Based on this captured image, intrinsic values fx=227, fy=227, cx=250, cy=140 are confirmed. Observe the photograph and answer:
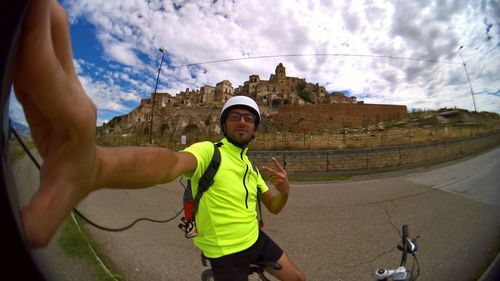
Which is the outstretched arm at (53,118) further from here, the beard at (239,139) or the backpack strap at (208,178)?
the beard at (239,139)

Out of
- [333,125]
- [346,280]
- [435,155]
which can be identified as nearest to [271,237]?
[346,280]

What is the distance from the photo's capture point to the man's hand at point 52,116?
30 cm

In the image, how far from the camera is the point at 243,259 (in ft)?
3.78

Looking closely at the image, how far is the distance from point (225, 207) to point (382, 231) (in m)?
0.93

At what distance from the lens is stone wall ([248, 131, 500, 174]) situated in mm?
1282

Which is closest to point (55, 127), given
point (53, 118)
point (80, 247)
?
point (53, 118)

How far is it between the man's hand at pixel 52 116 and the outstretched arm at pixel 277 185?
86 cm

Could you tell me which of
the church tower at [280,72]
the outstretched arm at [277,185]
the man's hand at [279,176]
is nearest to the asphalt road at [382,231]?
the outstretched arm at [277,185]

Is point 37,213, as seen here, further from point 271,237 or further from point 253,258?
point 271,237

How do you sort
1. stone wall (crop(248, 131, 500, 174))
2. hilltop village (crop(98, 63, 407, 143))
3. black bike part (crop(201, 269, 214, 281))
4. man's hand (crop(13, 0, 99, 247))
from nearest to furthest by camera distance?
man's hand (crop(13, 0, 99, 247)) < hilltop village (crop(98, 63, 407, 143)) < black bike part (crop(201, 269, 214, 281)) < stone wall (crop(248, 131, 500, 174))

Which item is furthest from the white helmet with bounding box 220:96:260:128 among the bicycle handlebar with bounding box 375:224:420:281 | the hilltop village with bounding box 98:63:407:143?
the bicycle handlebar with bounding box 375:224:420:281

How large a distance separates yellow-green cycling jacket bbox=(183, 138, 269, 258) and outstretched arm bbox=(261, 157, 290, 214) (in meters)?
0.13

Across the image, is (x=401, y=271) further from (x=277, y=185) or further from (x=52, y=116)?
(x=52, y=116)

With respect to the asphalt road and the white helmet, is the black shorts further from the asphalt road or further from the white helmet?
the white helmet
